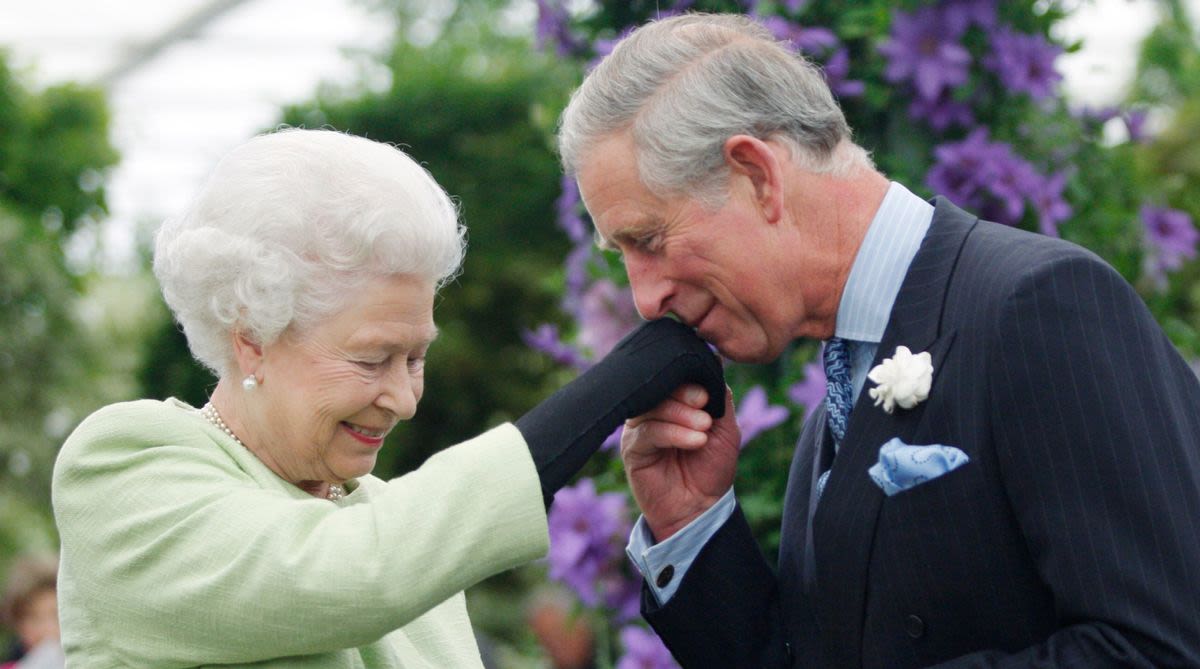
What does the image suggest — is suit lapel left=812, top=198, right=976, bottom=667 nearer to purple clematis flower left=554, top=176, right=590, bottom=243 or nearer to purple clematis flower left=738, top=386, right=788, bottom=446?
purple clematis flower left=738, top=386, right=788, bottom=446

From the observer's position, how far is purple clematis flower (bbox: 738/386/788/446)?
3391 mm

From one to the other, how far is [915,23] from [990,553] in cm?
181

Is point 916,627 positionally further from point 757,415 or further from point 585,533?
point 585,533

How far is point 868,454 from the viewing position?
7.56 feet

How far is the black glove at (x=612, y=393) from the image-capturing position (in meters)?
2.07

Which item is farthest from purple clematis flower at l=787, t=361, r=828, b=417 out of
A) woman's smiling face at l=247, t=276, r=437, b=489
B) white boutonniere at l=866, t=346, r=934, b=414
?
woman's smiling face at l=247, t=276, r=437, b=489

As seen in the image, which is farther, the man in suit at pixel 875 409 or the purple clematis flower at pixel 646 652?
the purple clematis flower at pixel 646 652

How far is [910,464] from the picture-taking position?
86.4 inches

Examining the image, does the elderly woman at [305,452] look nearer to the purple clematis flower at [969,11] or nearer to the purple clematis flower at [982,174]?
the purple clematis flower at [982,174]

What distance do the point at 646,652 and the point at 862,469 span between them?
1624 millimetres

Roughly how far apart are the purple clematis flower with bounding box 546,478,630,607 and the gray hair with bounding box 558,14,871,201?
4.63ft

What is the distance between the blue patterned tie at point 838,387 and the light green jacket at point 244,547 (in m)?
0.66

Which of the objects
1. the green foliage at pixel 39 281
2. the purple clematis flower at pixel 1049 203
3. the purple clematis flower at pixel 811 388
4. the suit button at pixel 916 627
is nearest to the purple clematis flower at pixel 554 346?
the purple clematis flower at pixel 811 388

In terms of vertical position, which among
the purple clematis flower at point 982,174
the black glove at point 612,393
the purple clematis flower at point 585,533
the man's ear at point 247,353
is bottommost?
the purple clematis flower at point 585,533
